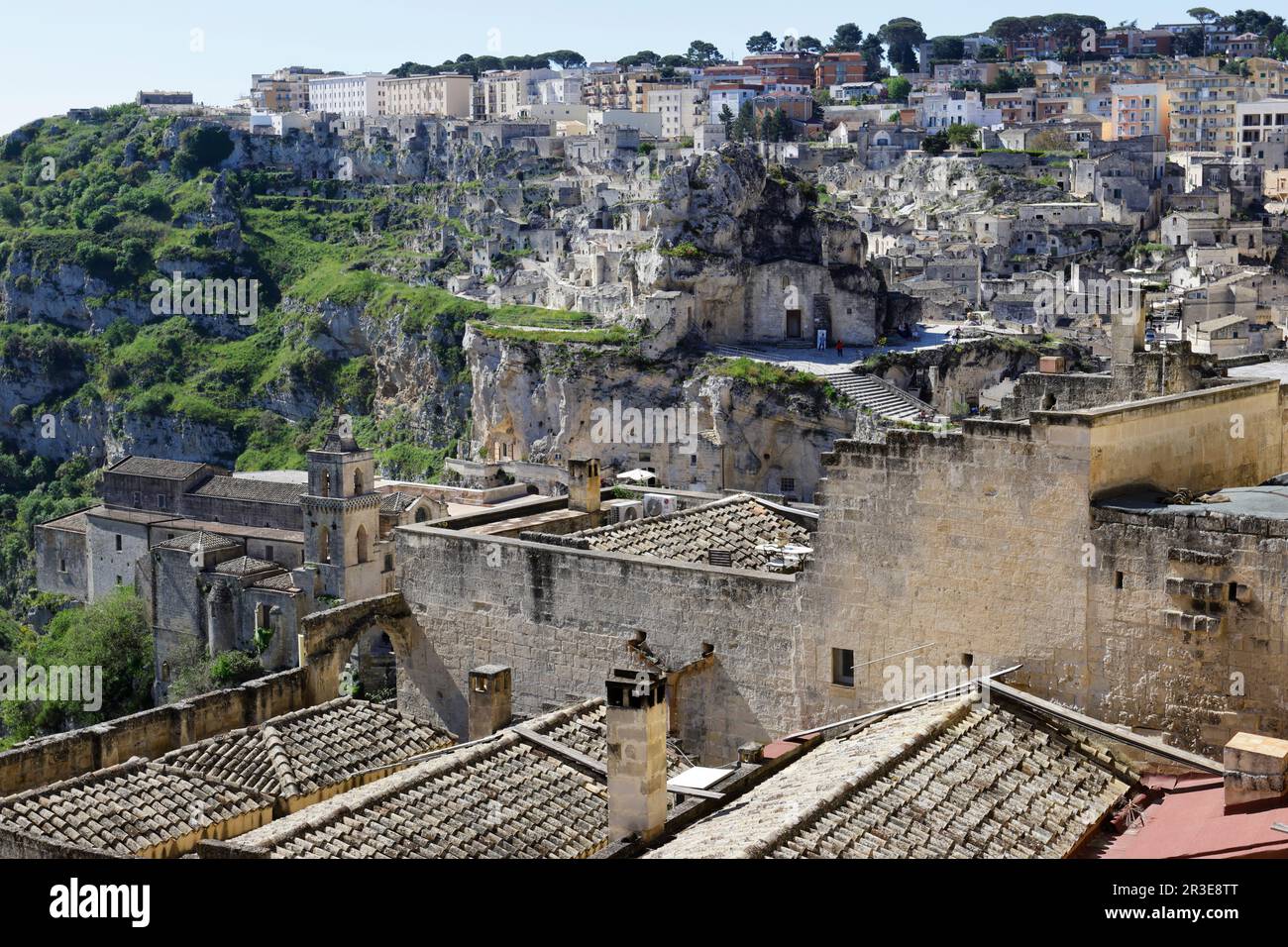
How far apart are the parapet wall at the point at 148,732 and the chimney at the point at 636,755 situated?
212 inches

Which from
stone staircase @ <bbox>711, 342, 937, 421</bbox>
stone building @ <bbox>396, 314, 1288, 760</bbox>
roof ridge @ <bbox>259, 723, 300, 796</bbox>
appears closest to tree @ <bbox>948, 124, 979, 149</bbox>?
stone staircase @ <bbox>711, 342, 937, 421</bbox>

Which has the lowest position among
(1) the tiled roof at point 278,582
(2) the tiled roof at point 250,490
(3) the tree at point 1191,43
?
(1) the tiled roof at point 278,582

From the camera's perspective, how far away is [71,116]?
162000 mm

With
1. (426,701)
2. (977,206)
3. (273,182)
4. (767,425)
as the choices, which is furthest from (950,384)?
(273,182)

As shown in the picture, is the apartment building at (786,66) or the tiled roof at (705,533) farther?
the apartment building at (786,66)

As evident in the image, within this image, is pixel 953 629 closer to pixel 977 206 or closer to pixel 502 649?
pixel 502 649

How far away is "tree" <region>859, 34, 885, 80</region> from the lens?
177375 millimetres

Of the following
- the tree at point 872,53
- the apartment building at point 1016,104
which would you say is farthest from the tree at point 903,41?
the apartment building at point 1016,104

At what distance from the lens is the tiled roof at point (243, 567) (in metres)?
58.0

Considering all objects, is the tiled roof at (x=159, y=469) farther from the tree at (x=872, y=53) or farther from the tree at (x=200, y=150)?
the tree at (x=872, y=53)

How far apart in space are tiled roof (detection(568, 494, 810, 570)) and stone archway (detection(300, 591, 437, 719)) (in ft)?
6.19

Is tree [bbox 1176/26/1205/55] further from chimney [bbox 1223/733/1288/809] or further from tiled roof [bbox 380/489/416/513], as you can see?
chimney [bbox 1223/733/1288/809]
